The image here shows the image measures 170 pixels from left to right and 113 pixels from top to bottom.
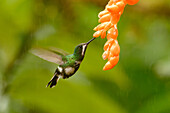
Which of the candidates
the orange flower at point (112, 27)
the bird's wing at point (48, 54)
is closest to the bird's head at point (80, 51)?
the bird's wing at point (48, 54)

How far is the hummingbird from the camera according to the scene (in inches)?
47.7

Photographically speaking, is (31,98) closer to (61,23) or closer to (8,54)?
(8,54)

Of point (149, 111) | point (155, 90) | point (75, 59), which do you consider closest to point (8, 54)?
point (75, 59)

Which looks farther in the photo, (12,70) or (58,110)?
(12,70)

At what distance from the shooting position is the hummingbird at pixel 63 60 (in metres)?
1.21

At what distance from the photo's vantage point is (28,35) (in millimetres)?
1954

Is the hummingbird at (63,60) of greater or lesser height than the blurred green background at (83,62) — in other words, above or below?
below

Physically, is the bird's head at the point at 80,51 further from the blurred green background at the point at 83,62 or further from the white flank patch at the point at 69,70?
the blurred green background at the point at 83,62

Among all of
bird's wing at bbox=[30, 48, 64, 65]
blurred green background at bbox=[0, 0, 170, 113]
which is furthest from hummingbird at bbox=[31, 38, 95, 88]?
blurred green background at bbox=[0, 0, 170, 113]

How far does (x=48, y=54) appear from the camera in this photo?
126 centimetres

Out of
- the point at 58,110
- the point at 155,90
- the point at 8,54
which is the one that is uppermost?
the point at 8,54

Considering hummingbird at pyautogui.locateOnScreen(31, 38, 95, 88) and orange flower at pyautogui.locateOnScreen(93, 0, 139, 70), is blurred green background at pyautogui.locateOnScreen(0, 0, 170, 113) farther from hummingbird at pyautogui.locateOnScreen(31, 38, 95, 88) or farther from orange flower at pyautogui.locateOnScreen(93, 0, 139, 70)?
orange flower at pyautogui.locateOnScreen(93, 0, 139, 70)

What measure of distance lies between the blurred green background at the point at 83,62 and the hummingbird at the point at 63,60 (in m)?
0.31

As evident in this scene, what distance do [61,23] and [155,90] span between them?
3.04 feet
